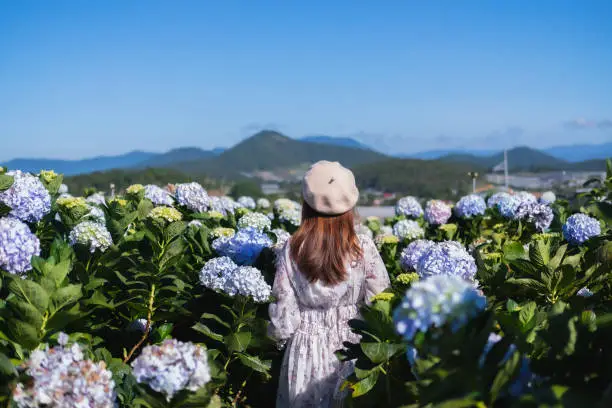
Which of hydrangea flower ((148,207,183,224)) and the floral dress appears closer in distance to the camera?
the floral dress

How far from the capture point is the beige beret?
2.97 m

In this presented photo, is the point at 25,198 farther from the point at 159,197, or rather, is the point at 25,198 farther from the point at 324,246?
the point at 324,246

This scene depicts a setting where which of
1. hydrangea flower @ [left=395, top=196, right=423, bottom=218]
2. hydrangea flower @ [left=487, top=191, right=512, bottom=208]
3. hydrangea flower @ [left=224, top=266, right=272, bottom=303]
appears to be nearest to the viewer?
hydrangea flower @ [left=224, top=266, right=272, bottom=303]

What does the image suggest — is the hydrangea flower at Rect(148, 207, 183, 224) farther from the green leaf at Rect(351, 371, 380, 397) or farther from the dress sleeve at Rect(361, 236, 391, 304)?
the green leaf at Rect(351, 371, 380, 397)

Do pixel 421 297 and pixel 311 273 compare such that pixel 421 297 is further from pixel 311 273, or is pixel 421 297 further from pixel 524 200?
pixel 524 200

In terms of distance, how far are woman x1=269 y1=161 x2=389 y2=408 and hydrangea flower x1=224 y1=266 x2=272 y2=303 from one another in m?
0.16

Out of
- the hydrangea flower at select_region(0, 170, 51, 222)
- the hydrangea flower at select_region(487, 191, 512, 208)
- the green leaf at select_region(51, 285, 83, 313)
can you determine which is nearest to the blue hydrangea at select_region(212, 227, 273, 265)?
the hydrangea flower at select_region(0, 170, 51, 222)

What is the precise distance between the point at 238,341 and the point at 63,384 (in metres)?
1.41

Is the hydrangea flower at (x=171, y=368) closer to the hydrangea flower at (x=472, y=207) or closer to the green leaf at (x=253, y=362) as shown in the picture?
the green leaf at (x=253, y=362)

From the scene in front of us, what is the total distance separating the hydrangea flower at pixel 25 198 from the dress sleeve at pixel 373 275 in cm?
170

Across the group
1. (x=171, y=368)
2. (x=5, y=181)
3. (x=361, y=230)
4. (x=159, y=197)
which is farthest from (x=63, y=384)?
(x=361, y=230)

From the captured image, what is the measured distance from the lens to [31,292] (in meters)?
2.14

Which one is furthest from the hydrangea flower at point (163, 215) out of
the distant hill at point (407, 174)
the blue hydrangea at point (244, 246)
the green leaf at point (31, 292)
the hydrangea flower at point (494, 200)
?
the distant hill at point (407, 174)

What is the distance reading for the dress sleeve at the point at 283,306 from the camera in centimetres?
303
